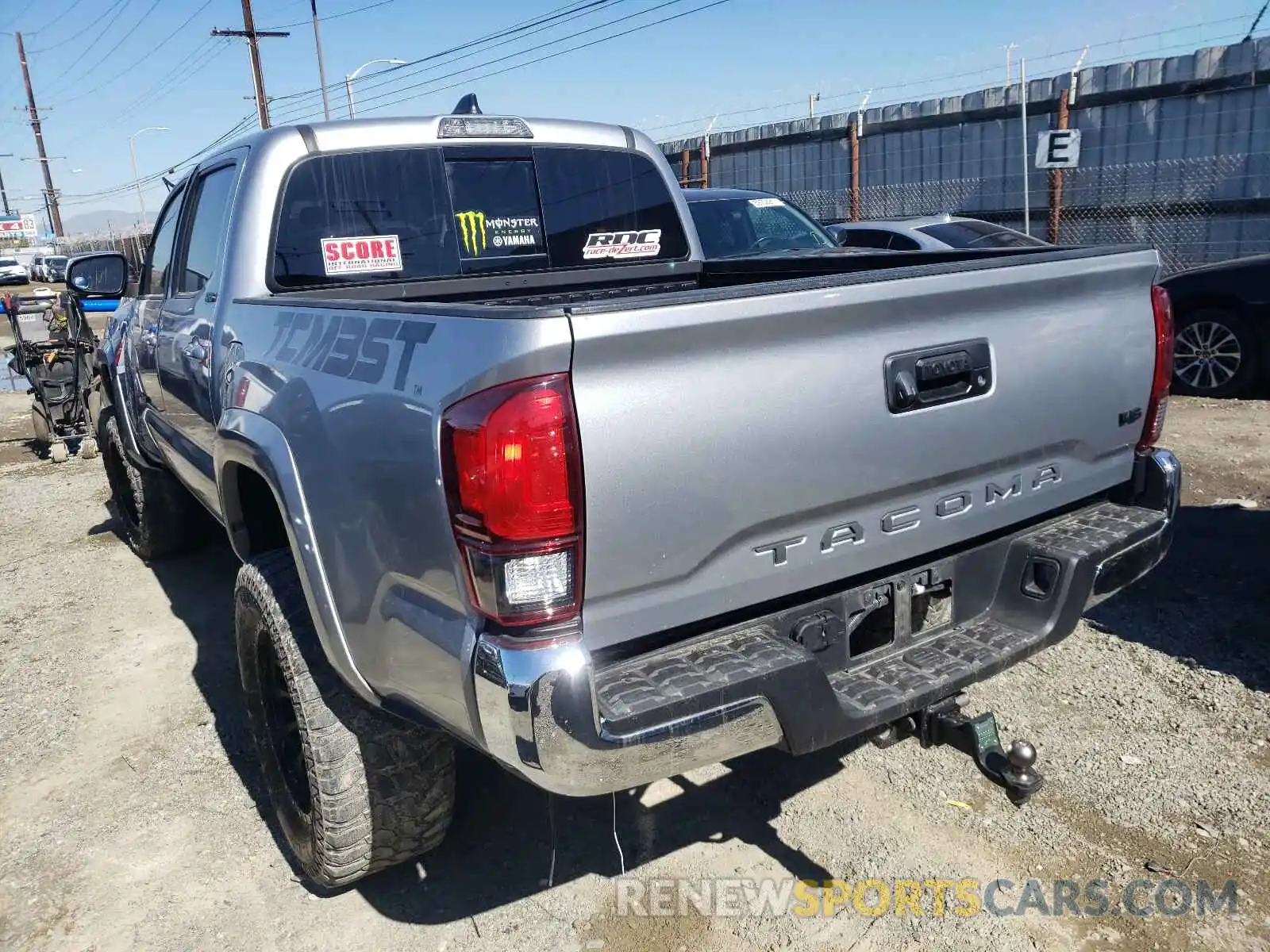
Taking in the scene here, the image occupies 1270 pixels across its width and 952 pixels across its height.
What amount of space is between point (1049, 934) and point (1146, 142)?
13644mm

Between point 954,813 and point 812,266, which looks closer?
point 954,813

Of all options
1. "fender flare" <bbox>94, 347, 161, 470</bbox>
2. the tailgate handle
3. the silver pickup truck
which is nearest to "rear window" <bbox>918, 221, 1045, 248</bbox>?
the silver pickup truck

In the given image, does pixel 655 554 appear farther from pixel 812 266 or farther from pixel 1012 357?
pixel 812 266

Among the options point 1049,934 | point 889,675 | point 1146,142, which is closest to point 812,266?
point 889,675

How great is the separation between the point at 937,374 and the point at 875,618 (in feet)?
2.08

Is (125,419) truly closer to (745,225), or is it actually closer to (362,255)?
(362,255)

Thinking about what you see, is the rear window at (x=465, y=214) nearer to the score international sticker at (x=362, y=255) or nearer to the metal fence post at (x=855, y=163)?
the score international sticker at (x=362, y=255)

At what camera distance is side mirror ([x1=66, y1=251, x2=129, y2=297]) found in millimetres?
5137

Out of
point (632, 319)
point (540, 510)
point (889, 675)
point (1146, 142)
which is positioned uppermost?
point (1146, 142)

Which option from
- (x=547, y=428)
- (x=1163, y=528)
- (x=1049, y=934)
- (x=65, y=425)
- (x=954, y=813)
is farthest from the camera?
(x=65, y=425)

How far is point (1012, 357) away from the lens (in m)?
2.52

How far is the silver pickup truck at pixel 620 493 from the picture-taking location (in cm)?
194

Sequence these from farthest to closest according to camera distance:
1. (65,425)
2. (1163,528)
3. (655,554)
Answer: (65,425) → (1163,528) → (655,554)

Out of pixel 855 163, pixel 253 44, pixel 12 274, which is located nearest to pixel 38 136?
pixel 12 274
